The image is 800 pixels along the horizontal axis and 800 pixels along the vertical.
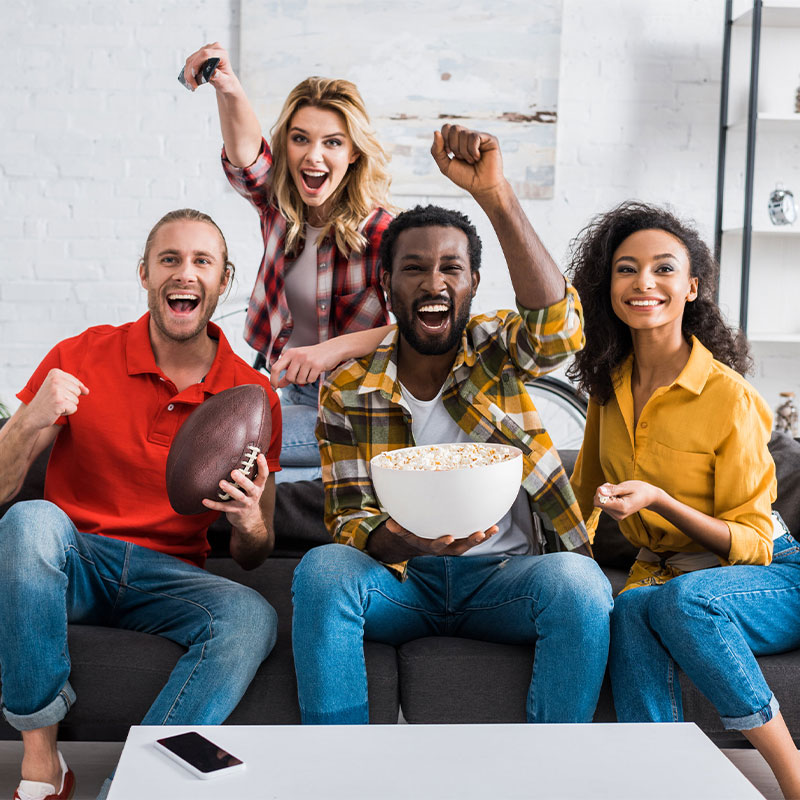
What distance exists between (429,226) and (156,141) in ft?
7.47

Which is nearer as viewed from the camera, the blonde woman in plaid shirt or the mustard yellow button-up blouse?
the mustard yellow button-up blouse

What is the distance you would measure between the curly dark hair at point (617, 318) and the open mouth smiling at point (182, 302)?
29.4 inches

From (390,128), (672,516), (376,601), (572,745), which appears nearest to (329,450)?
(376,601)

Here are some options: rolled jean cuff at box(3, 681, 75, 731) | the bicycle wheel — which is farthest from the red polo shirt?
the bicycle wheel

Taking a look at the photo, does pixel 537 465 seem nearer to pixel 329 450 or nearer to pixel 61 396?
pixel 329 450

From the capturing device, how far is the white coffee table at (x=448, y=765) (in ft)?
3.13

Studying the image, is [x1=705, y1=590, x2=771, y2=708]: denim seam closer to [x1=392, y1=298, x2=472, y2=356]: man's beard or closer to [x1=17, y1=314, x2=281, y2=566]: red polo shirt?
[x1=392, y1=298, x2=472, y2=356]: man's beard

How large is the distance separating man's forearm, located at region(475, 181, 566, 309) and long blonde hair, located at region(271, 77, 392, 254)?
66 centimetres

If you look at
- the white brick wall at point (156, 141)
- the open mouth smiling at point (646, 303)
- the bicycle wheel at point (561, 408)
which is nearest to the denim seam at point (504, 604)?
the open mouth smiling at point (646, 303)

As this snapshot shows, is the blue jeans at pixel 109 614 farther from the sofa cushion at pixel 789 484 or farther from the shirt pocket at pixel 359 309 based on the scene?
the sofa cushion at pixel 789 484

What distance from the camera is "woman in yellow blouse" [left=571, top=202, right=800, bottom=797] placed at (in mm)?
1474

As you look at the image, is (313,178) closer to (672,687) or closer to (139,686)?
(139,686)

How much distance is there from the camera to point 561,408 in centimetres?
354

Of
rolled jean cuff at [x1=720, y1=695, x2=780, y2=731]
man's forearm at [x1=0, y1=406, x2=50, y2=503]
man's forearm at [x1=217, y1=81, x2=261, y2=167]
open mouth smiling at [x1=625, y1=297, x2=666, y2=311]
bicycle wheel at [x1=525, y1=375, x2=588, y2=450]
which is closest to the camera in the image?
rolled jean cuff at [x1=720, y1=695, x2=780, y2=731]
